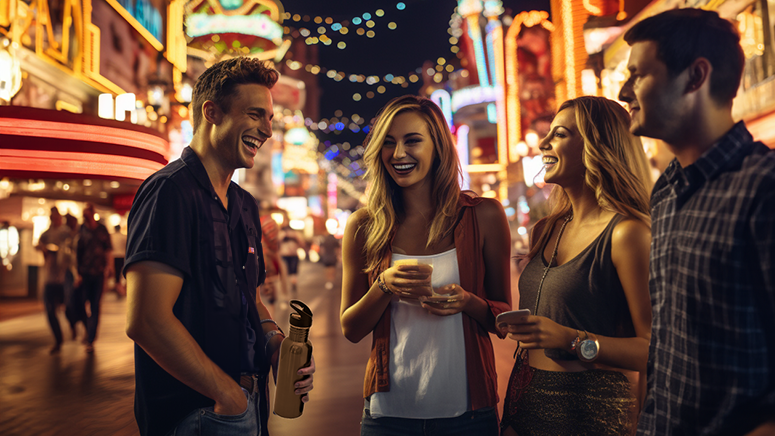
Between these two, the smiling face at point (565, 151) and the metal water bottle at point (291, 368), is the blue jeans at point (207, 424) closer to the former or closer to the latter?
the metal water bottle at point (291, 368)

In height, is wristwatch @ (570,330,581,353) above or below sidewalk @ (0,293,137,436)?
above

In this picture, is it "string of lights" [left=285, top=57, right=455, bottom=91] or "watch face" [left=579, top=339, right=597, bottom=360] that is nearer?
"watch face" [left=579, top=339, right=597, bottom=360]

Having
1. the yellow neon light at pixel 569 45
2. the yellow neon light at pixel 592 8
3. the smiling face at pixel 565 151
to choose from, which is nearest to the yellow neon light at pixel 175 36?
the yellow neon light at pixel 569 45

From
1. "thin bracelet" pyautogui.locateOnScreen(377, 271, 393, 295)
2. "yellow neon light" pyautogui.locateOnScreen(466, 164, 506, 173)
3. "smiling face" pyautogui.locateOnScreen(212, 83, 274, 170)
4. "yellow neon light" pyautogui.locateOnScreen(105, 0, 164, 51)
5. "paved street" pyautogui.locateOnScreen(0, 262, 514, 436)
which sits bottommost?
"paved street" pyautogui.locateOnScreen(0, 262, 514, 436)

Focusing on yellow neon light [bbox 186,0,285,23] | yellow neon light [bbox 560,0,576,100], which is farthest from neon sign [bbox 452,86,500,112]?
yellow neon light [bbox 560,0,576,100]

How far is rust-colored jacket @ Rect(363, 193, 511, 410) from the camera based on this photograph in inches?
86.8

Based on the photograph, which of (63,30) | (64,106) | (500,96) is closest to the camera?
(63,30)

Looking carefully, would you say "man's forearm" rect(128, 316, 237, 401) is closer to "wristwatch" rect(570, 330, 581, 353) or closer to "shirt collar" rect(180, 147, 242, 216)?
"shirt collar" rect(180, 147, 242, 216)

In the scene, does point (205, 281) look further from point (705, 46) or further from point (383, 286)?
point (705, 46)

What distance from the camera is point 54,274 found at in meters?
8.77

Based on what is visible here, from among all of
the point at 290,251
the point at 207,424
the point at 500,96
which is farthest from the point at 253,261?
the point at 500,96

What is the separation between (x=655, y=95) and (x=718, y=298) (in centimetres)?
60

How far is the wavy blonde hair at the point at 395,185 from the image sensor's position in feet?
7.86

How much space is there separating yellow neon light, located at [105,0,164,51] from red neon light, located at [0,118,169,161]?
10.2 metres
